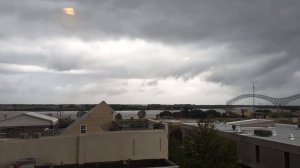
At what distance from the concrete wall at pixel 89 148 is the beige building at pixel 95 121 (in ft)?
26.5

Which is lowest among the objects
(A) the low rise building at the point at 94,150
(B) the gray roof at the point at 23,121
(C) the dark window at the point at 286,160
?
(C) the dark window at the point at 286,160

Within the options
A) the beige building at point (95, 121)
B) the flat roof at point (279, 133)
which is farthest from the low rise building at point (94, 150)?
the flat roof at point (279, 133)

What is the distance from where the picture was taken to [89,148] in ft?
86.2

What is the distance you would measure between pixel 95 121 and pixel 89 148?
→ 1043cm

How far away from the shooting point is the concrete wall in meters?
24.0

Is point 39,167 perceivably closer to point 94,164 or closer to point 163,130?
point 94,164

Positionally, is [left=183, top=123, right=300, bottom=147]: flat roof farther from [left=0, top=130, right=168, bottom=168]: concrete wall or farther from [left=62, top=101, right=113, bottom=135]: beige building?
[left=62, top=101, right=113, bottom=135]: beige building

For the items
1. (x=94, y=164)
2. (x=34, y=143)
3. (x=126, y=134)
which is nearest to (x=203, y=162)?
(x=126, y=134)

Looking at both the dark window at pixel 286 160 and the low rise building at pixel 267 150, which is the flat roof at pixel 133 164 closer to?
the low rise building at pixel 267 150

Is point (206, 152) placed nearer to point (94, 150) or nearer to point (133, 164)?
point (133, 164)

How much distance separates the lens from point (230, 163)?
31062 mm

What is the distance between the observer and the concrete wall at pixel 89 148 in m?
24.0

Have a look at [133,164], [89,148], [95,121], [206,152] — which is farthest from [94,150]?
[206,152]

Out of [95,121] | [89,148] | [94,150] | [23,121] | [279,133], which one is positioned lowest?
[94,150]
